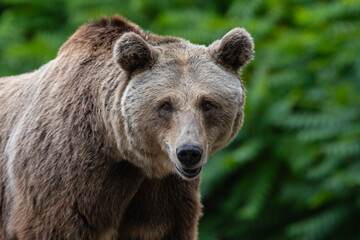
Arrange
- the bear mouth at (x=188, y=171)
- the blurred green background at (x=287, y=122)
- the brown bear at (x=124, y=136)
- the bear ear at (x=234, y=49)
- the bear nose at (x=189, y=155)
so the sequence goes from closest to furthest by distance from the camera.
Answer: the bear nose at (x=189, y=155) < the bear mouth at (x=188, y=171) < the brown bear at (x=124, y=136) < the bear ear at (x=234, y=49) < the blurred green background at (x=287, y=122)

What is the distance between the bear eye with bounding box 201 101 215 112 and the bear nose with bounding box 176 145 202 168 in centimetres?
51

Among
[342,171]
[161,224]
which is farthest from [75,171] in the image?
[342,171]

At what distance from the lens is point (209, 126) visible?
666 centimetres

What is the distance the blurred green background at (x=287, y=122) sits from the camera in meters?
13.5

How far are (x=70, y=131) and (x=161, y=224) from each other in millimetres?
1329

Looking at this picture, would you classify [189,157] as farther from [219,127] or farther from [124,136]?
[124,136]

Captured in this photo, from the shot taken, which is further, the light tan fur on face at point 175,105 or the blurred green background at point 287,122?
the blurred green background at point 287,122

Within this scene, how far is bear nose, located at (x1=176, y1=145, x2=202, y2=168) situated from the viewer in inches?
245

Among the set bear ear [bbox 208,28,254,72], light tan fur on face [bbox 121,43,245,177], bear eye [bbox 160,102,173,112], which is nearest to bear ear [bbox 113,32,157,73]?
light tan fur on face [bbox 121,43,245,177]

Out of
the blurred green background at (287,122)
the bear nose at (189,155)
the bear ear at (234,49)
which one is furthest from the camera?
the blurred green background at (287,122)

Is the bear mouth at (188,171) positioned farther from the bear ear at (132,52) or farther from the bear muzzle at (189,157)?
the bear ear at (132,52)

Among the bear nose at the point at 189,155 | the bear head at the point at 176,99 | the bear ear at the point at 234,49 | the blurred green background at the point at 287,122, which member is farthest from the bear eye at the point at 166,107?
the blurred green background at the point at 287,122

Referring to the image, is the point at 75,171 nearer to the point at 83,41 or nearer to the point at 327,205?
the point at 83,41

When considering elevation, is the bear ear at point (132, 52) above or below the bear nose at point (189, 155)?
above
